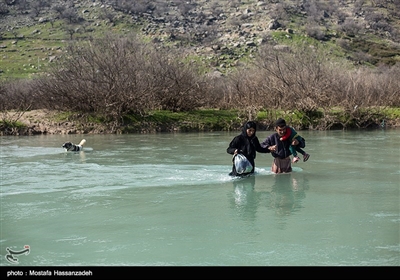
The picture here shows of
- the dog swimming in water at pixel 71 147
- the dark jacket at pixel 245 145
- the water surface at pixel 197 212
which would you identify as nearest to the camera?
the water surface at pixel 197 212

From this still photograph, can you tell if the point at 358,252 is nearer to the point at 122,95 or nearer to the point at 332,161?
→ the point at 332,161

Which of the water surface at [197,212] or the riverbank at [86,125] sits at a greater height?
the riverbank at [86,125]

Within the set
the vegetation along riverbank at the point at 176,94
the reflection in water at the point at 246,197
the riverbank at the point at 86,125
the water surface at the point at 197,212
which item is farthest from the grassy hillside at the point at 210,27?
the reflection in water at the point at 246,197

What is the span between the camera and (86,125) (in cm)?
3000

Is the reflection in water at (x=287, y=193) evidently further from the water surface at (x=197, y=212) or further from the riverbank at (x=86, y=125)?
the riverbank at (x=86, y=125)

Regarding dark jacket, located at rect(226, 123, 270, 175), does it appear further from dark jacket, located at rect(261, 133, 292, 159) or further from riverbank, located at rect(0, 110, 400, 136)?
riverbank, located at rect(0, 110, 400, 136)

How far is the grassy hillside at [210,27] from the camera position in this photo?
243ft

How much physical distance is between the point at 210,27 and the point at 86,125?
60848 millimetres

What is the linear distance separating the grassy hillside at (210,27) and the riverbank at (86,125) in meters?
35.6

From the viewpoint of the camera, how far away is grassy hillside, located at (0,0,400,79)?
243 feet

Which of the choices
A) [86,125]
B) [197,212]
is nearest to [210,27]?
[86,125]

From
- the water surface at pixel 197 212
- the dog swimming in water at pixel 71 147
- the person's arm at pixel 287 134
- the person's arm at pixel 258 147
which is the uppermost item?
the person's arm at pixel 287 134
